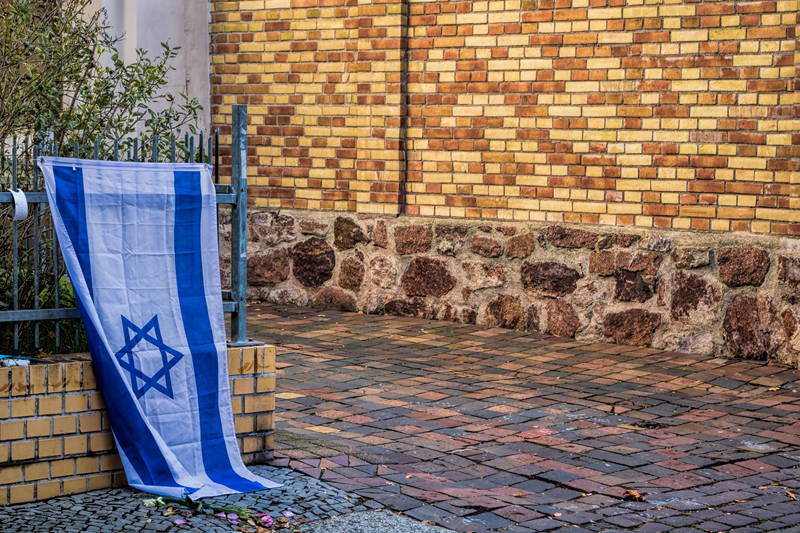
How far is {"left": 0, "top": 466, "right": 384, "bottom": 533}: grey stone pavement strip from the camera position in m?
3.56

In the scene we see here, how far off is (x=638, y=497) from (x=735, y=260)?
304 centimetres

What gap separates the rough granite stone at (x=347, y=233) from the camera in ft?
27.2

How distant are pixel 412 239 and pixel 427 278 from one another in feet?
1.12

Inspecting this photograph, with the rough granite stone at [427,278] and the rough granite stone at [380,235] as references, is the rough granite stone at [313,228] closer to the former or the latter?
the rough granite stone at [380,235]

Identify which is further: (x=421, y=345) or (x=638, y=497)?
(x=421, y=345)

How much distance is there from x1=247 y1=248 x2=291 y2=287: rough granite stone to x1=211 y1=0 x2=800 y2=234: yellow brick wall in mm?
449

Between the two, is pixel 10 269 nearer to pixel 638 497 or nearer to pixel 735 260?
pixel 638 497

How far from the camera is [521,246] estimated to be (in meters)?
7.60

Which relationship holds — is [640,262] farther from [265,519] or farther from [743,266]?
[265,519]

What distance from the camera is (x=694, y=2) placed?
680 centimetres

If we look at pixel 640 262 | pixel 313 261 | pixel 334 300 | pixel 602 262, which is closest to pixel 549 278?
pixel 602 262

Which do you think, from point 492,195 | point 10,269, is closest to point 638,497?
point 10,269

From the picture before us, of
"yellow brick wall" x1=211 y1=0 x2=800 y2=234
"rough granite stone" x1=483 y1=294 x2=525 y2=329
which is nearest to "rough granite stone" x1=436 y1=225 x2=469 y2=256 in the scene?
"yellow brick wall" x1=211 y1=0 x2=800 y2=234

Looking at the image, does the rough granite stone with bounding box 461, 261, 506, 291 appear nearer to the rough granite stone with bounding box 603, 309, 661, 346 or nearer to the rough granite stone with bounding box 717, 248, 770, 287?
the rough granite stone with bounding box 603, 309, 661, 346
